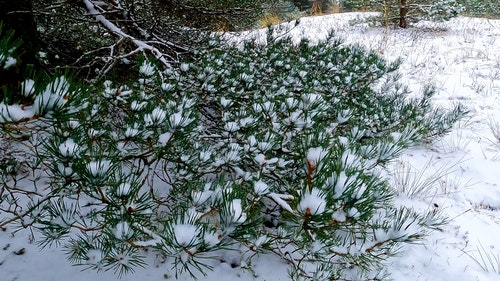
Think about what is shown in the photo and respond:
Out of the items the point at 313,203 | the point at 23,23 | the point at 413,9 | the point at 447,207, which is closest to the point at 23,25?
the point at 23,23

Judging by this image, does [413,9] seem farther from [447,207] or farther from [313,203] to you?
[313,203]

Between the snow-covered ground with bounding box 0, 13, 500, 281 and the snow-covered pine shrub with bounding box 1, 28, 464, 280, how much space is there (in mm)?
146

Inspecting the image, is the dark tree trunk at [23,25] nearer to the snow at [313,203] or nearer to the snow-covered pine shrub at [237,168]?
the snow-covered pine shrub at [237,168]

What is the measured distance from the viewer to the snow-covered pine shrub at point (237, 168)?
83 centimetres

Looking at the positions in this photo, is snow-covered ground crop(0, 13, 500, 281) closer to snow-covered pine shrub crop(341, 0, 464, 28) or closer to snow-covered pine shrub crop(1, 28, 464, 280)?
snow-covered pine shrub crop(1, 28, 464, 280)

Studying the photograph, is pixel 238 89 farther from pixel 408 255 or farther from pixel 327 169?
pixel 408 255

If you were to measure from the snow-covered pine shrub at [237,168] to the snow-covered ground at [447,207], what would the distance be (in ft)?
0.48

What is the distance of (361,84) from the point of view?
2939mm

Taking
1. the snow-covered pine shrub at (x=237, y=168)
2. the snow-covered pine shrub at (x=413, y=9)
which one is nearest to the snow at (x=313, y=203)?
the snow-covered pine shrub at (x=237, y=168)

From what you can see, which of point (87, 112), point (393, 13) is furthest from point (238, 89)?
point (393, 13)

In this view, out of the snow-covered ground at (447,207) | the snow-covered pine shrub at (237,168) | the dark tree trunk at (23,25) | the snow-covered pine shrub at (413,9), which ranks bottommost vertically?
the snow-covered ground at (447,207)

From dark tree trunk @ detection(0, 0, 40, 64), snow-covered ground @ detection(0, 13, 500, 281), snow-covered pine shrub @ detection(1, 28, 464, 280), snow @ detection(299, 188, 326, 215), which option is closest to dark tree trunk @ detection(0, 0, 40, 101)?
dark tree trunk @ detection(0, 0, 40, 64)

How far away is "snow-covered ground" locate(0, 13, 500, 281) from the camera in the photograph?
1.74m

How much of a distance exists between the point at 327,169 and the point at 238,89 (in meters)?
1.27
